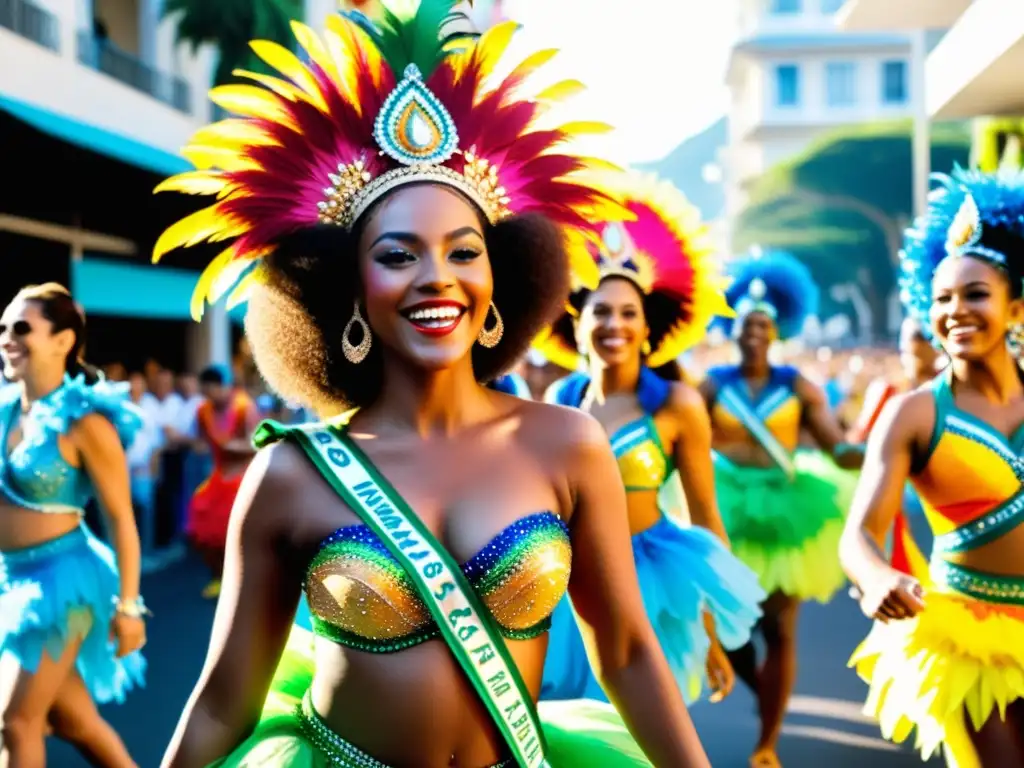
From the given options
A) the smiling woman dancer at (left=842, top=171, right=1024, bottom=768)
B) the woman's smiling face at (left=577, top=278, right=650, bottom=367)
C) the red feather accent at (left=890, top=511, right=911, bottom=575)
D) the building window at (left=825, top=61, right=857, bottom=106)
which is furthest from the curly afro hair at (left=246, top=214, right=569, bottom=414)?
the building window at (left=825, top=61, right=857, bottom=106)

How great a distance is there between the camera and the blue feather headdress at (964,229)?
4227 millimetres

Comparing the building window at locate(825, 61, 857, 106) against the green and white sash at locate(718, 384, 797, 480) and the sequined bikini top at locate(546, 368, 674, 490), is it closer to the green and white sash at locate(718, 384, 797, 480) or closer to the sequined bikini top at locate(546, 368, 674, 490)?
the green and white sash at locate(718, 384, 797, 480)

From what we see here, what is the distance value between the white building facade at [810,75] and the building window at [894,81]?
70 millimetres

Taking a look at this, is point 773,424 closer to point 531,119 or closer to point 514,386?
point 514,386

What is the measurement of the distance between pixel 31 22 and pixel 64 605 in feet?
41.1

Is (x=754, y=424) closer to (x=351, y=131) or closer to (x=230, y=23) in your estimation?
(x=351, y=131)

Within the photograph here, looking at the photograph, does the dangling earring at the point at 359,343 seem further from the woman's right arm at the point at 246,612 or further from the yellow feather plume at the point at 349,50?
the yellow feather plume at the point at 349,50

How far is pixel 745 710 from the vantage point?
7305 mm

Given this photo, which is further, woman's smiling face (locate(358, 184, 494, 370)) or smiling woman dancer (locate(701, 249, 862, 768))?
smiling woman dancer (locate(701, 249, 862, 768))

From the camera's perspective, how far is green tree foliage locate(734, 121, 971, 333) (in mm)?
65688

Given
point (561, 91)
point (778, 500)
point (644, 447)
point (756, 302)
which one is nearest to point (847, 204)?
point (756, 302)

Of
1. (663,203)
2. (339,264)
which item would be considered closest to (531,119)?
(339,264)

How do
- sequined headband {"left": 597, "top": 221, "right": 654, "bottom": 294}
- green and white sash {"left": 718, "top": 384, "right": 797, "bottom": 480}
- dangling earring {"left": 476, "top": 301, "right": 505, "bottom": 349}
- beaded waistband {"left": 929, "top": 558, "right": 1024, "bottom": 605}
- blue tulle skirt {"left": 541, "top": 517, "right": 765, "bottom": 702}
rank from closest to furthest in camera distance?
dangling earring {"left": 476, "top": 301, "right": 505, "bottom": 349} < beaded waistband {"left": 929, "top": 558, "right": 1024, "bottom": 605} < blue tulle skirt {"left": 541, "top": 517, "right": 765, "bottom": 702} < sequined headband {"left": 597, "top": 221, "right": 654, "bottom": 294} < green and white sash {"left": 718, "top": 384, "right": 797, "bottom": 480}

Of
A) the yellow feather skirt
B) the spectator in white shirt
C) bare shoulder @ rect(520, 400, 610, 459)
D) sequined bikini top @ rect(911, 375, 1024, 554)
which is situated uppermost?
bare shoulder @ rect(520, 400, 610, 459)
